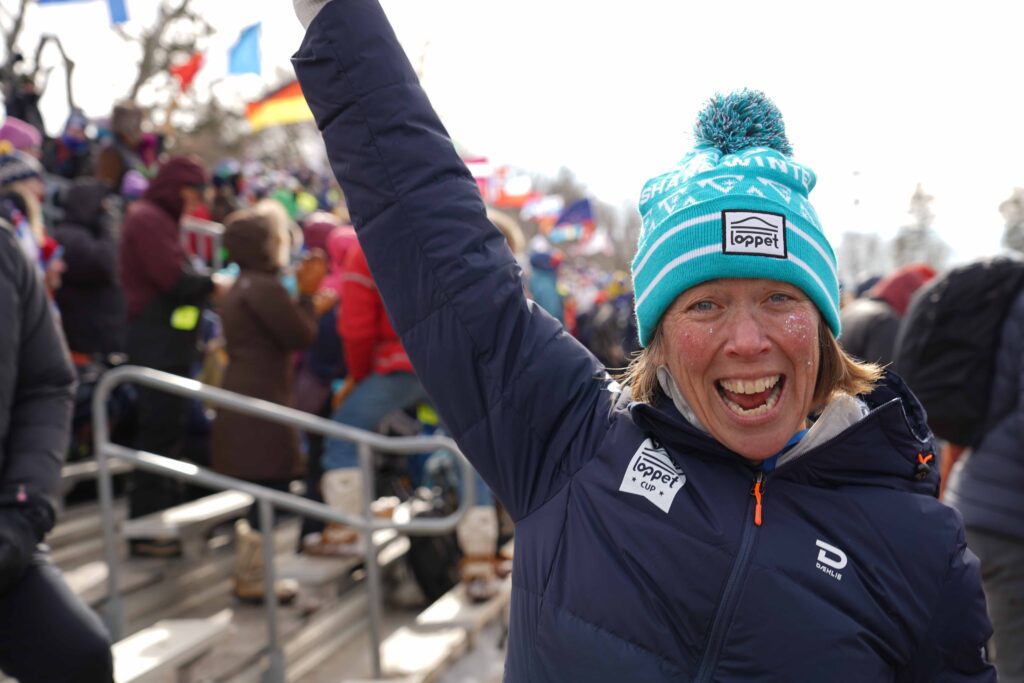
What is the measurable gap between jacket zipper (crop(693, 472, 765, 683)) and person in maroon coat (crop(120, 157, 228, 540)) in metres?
3.97

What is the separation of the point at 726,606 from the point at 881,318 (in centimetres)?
410

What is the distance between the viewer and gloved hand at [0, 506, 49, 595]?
225 centimetres

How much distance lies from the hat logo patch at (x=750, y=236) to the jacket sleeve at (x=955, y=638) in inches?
20.4

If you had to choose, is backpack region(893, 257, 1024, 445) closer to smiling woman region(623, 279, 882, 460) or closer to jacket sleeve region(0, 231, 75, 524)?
smiling woman region(623, 279, 882, 460)

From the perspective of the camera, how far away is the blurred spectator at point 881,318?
5000 millimetres

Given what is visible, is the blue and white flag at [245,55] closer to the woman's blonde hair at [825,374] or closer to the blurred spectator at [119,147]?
the blurred spectator at [119,147]

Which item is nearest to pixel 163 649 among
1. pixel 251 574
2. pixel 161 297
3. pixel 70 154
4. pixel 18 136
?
pixel 251 574

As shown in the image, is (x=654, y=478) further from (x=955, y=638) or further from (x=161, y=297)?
(x=161, y=297)

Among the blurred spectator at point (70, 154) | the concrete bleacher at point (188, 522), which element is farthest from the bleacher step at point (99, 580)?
the blurred spectator at point (70, 154)

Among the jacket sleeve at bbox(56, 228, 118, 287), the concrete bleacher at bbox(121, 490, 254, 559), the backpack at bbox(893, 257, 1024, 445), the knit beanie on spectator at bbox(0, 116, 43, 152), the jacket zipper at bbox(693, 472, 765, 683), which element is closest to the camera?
the jacket zipper at bbox(693, 472, 765, 683)

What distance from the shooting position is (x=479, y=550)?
193 inches

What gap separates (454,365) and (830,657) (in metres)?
0.68

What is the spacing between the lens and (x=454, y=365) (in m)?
1.49

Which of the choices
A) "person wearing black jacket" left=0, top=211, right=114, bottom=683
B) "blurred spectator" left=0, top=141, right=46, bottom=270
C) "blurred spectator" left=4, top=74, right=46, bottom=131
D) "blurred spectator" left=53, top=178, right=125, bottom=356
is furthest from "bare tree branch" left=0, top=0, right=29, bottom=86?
"person wearing black jacket" left=0, top=211, right=114, bottom=683
